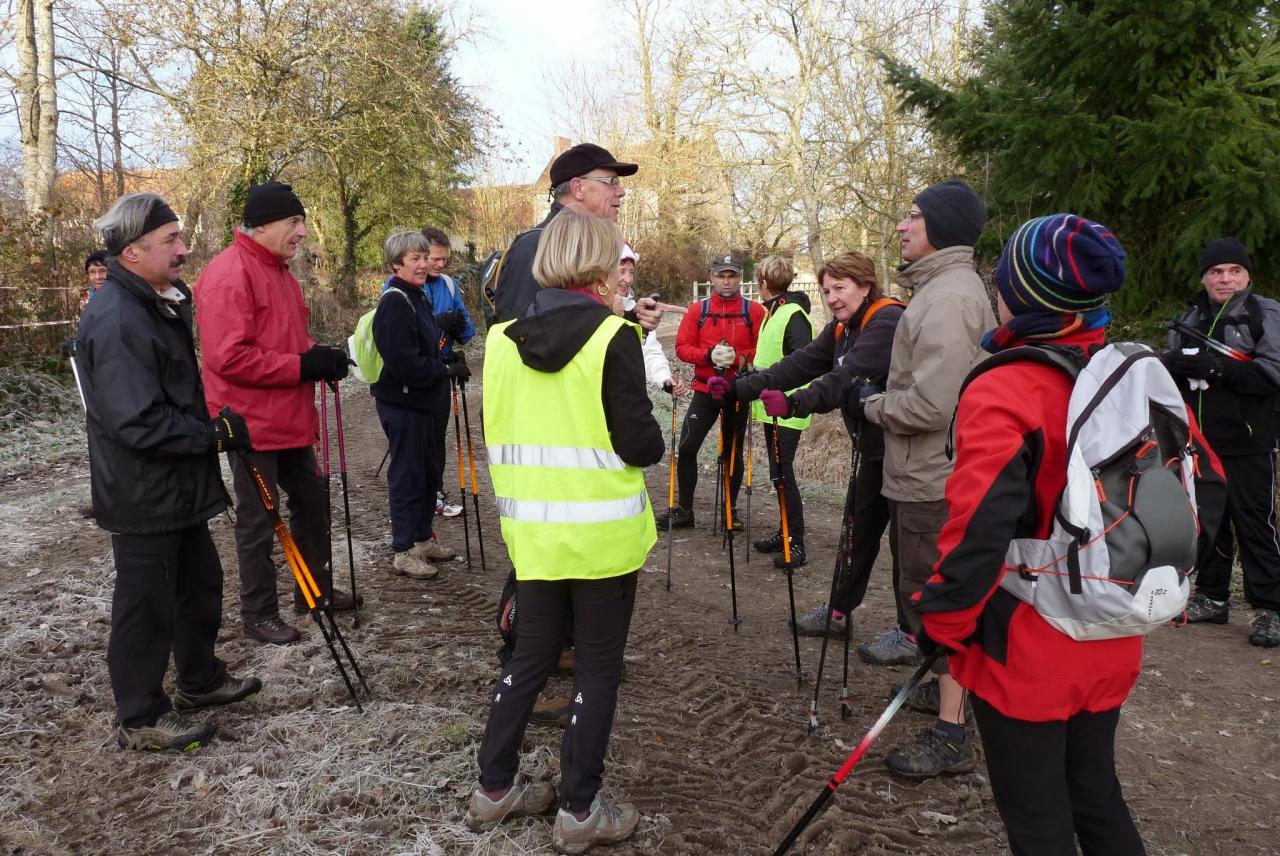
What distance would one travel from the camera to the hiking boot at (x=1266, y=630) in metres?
4.66

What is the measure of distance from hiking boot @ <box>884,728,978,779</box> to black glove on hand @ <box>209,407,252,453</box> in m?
3.01

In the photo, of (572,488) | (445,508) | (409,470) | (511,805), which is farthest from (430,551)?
(572,488)

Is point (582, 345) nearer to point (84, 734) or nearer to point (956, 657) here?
point (956, 657)

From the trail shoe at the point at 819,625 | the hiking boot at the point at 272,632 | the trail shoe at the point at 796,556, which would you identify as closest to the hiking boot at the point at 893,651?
the trail shoe at the point at 819,625

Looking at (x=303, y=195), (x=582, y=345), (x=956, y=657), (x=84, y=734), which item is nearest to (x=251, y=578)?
(x=84, y=734)

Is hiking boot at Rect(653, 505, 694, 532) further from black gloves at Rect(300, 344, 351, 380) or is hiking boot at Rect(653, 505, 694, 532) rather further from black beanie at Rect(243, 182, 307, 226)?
black beanie at Rect(243, 182, 307, 226)

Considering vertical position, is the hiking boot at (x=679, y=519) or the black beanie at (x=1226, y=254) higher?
the black beanie at (x=1226, y=254)

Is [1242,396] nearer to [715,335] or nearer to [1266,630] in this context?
[1266,630]

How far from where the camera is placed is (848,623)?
3686mm

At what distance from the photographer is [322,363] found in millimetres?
4102

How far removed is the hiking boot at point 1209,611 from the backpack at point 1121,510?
3.97 m

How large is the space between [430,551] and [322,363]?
6.31ft

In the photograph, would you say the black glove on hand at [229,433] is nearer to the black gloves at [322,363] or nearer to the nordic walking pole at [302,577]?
the nordic walking pole at [302,577]

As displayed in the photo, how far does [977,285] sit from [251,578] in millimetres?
3868
